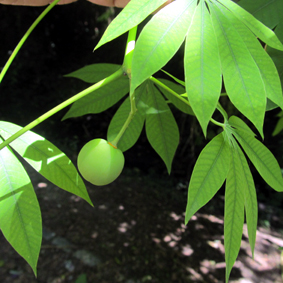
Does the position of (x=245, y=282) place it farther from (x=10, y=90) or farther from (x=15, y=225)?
(x=10, y=90)

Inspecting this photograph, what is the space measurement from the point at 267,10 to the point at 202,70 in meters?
0.27

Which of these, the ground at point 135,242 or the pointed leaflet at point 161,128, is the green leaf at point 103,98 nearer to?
the pointed leaflet at point 161,128

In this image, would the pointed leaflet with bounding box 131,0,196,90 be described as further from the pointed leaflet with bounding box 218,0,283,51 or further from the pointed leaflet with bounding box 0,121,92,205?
the pointed leaflet with bounding box 0,121,92,205

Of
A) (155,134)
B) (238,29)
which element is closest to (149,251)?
(155,134)

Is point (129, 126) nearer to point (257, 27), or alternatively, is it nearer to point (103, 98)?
point (103, 98)

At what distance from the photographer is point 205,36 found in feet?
0.93

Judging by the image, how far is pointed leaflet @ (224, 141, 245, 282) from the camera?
0.35 m

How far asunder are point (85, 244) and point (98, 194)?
0.63 metres

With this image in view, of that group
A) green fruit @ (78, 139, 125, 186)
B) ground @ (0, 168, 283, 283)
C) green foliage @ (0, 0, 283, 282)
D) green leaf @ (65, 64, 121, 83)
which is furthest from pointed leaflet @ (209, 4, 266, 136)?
ground @ (0, 168, 283, 283)

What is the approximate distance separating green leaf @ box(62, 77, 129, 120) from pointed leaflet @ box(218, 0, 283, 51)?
299 millimetres

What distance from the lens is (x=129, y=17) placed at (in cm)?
27

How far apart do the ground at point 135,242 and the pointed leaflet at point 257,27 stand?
1722 mm

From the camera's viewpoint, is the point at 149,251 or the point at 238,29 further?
the point at 149,251

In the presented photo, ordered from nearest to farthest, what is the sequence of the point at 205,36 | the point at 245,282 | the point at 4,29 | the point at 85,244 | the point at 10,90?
the point at 205,36 < the point at 245,282 < the point at 85,244 < the point at 4,29 < the point at 10,90
